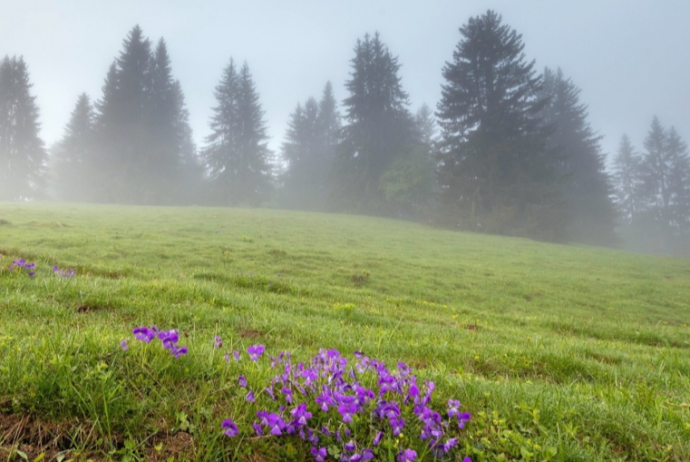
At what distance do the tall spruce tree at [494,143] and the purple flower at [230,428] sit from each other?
38.4m

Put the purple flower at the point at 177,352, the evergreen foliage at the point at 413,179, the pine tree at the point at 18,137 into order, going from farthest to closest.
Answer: the pine tree at the point at 18,137 → the evergreen foliage at the point at 413,179 → the purple flower at the point at 177,352

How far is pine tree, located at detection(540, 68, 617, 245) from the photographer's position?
51.6 metres

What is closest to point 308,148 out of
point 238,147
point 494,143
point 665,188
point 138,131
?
point 238,147

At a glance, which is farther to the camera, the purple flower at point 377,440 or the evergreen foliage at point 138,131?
the evergreen foliage at point 138,131

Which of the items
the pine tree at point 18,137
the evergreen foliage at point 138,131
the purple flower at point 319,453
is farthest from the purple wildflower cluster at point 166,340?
the pine tree at point 18,137

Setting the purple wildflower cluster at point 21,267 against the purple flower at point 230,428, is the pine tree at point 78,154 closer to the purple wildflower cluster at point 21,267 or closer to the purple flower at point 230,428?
the purple wildflower cluster at point 21,267

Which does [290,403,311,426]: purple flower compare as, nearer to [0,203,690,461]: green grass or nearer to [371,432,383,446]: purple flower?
[0,203,690,461]: green grass

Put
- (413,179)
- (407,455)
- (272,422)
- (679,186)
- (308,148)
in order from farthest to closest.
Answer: (308,148)
(679,186)
(413,179)
(272,422)
(407,455)

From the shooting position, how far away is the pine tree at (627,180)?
71875 mm

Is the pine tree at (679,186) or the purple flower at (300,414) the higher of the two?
the pine tree at (679,186)

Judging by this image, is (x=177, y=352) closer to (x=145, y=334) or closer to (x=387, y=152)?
(x=145, y=334)

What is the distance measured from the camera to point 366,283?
1241 centimetres

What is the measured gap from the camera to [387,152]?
51.6 m

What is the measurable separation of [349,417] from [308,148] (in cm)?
7142
